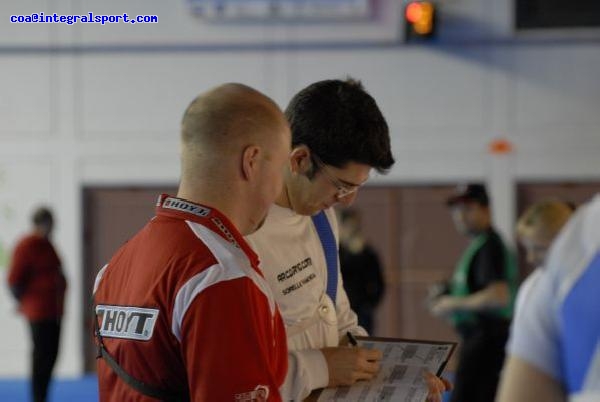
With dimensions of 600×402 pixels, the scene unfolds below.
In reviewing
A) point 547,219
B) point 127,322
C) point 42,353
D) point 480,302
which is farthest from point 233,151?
point 42,353

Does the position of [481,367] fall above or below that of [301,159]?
below

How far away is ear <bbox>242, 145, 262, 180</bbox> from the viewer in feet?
7.14

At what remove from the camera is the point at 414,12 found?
1173 cm

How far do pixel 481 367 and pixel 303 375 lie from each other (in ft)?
12.9

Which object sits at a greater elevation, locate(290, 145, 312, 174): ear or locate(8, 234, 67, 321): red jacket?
locate(290, 145, 312, 174): ear

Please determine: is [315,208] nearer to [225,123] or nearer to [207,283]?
[225,123]

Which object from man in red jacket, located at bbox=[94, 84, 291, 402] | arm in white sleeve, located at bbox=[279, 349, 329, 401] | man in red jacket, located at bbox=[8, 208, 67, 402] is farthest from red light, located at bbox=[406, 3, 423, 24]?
man in red jacket, located at bbox=[94, 84, 291, 402]

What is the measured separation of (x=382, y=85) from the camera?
12.2m

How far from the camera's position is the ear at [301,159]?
2746mm

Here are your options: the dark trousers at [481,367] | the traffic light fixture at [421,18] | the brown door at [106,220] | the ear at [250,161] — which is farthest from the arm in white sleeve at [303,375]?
the brown door at [106,220]

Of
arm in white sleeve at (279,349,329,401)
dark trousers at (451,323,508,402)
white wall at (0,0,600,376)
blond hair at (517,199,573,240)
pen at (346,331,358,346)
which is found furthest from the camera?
white wall at (0,0,600,376)

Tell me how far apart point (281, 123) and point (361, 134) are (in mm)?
477

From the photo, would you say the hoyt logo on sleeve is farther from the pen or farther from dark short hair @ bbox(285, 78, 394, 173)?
the pen

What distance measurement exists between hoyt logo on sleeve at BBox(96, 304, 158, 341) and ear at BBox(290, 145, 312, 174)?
67 cm
